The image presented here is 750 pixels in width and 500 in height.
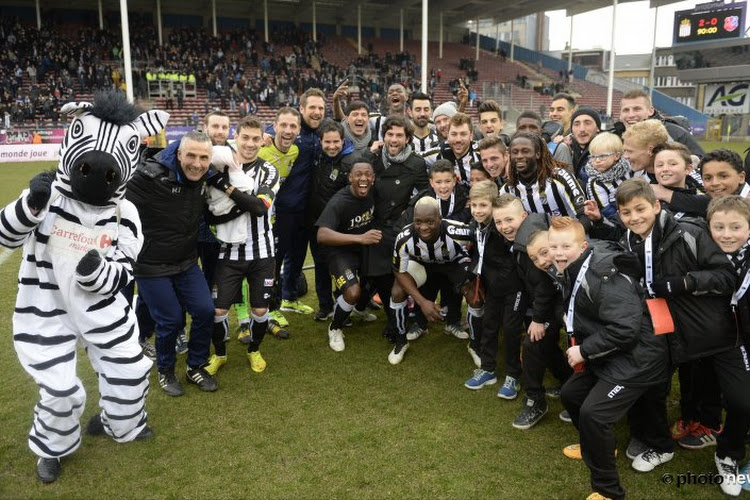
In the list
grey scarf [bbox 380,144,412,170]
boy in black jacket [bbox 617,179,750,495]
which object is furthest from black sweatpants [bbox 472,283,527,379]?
grey scarf [bbox 380,144,412,170]

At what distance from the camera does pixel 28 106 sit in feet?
78.3

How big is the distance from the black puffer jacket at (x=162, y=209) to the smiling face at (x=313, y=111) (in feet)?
6.29

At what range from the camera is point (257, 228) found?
487cm

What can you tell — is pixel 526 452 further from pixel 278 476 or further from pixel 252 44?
pixel 252 44

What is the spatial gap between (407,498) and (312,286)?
14.5ft

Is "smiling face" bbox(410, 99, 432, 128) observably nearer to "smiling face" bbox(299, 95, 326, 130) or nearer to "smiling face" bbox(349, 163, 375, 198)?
"smiling face" bbox(299, 95, 326, 130)

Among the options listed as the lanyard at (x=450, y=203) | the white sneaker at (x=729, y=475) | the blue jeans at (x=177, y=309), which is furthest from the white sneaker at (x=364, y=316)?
the white sneaker at (x=729, y=475)

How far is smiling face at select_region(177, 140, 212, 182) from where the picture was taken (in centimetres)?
407

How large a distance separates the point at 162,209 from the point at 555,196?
298cm

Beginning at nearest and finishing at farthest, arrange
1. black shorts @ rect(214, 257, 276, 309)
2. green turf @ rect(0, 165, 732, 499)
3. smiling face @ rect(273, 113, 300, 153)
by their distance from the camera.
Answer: green turf @ rect(0, 165, 732, 499)
black shorts @ rect(214, 257, 276, 309)
smiling face @ rect(273, 113, 300, 153)

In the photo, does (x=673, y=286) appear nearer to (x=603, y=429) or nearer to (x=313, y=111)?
(x=603, y=429)

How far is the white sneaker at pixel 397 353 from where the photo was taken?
5.12 meters

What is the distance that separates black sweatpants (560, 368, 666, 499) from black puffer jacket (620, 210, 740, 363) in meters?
0.39

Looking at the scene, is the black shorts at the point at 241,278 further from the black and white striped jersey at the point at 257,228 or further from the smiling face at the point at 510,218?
the smiling face at the point at 510,218
